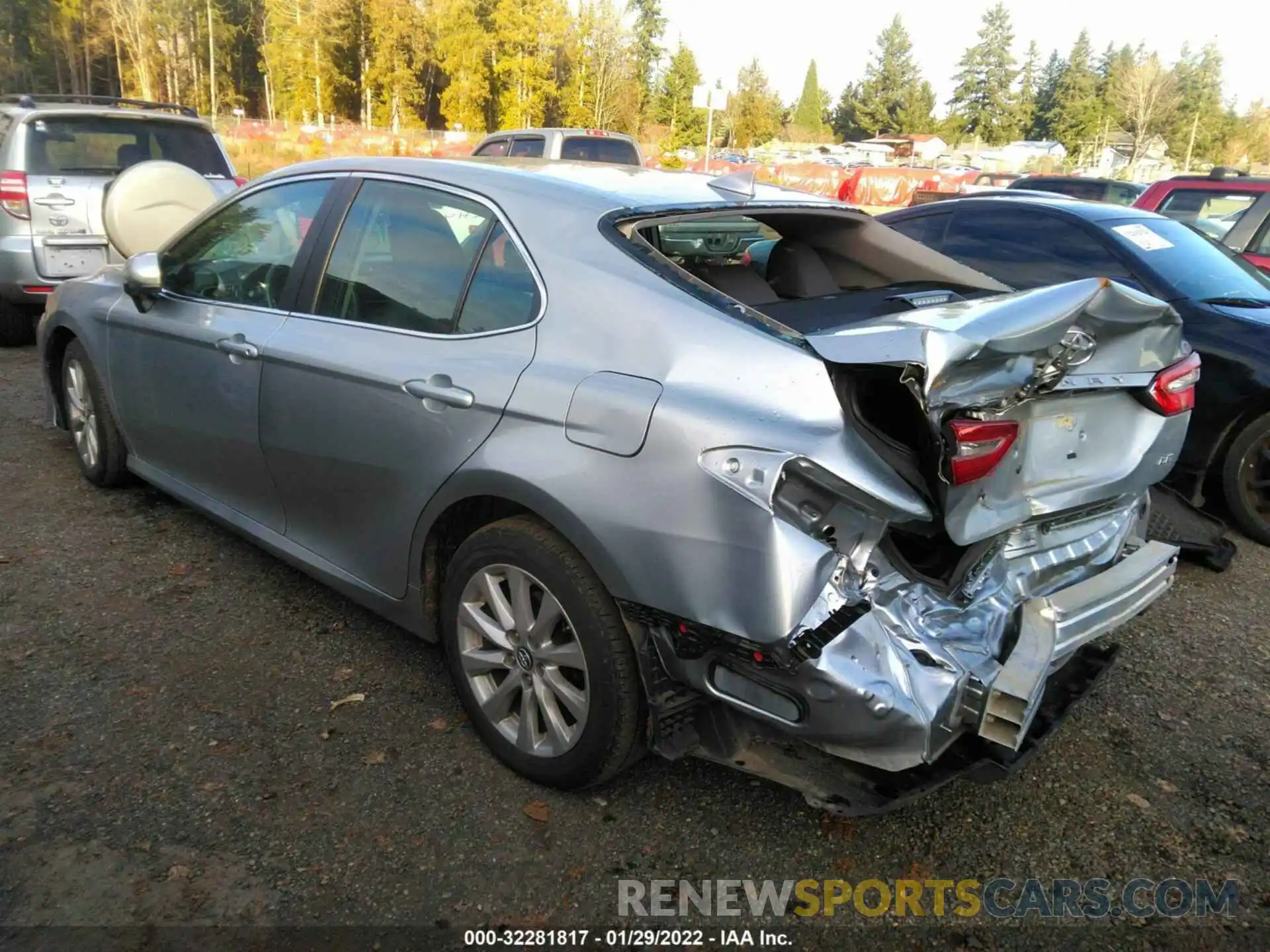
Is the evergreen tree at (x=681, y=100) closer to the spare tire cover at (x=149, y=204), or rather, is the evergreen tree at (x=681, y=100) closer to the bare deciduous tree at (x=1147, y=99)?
the bare deciduous tree at (x=1147, y=99)

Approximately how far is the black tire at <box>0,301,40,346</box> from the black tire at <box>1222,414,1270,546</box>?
8.77 m

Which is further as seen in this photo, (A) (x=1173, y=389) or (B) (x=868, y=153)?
(B) (x=868, y=153)

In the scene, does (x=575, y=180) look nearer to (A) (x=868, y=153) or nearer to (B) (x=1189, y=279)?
(B) (x=1189, y=279)

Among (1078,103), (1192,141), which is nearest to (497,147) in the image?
(1192,141)

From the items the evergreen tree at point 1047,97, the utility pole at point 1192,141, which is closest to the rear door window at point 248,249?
the utility pole at point 1192,141

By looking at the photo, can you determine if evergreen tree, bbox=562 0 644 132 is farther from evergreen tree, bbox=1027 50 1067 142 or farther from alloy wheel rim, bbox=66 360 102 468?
evergreen tree, bbox=1027 50 1067 142

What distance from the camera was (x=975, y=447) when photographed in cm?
219

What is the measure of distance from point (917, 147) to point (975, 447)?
3238 inches

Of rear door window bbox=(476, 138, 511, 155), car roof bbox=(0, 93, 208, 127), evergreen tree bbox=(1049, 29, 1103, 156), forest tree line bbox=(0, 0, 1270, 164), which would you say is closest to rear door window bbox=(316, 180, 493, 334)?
car roof bbox=(0, 93, 208, 127)

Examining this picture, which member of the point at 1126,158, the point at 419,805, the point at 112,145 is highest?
the point at 1126,158

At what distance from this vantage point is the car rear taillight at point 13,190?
718cm

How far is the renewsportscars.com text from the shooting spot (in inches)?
90.8

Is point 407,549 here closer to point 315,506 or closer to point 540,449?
point 315,506

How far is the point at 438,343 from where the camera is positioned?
278cm
